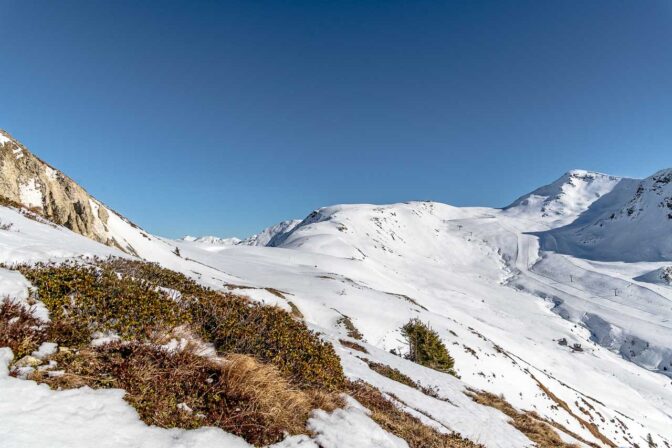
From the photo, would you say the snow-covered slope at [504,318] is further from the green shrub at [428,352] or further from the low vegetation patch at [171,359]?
the low vegetation patch at [171,359]

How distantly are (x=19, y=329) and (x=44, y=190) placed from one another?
31934 millimetres

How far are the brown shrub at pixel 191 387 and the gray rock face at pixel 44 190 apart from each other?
24929 millimetres

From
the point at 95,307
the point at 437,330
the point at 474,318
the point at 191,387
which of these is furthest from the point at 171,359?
the point at 474,318

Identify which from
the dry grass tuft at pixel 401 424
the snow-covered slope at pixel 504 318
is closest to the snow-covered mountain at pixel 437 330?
the snow-covered slope at pixel 504 318

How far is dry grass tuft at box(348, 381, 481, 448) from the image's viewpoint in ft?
22.2

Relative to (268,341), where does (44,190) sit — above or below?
above

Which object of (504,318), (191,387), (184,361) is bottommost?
(504,318)

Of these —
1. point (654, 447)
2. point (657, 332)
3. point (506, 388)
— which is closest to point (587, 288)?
point (657, 332)

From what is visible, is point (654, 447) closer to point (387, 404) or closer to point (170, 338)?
point (387, 404)

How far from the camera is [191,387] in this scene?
5129 mm

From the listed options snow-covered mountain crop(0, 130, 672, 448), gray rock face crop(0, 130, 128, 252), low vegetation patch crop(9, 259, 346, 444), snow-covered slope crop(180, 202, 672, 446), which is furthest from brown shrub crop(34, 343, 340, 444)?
gray rock face crop(0, 130, 128, 252)

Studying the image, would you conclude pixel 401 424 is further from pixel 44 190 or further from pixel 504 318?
pixel 504 318

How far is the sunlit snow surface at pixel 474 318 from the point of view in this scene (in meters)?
11.5

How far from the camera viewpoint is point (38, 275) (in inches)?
260
